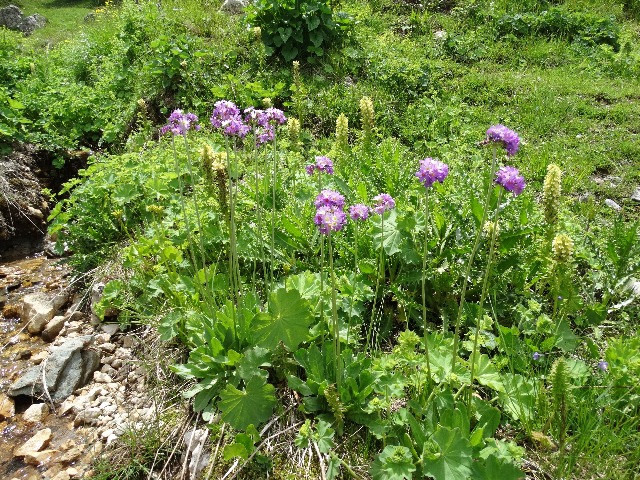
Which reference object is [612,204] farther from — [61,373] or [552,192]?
[61,373]

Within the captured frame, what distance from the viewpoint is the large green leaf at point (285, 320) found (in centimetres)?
214

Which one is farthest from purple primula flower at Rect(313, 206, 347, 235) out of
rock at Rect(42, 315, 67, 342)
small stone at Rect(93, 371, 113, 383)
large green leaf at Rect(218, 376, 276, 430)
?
rock at Rect(42, 315, 67, 342)

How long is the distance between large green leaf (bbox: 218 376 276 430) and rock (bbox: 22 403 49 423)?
60.9 inches

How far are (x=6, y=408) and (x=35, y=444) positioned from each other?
0.48 metres

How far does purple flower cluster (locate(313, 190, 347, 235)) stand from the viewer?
1.87 m

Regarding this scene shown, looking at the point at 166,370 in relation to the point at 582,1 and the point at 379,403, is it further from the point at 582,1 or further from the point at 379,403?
the point at 582,1

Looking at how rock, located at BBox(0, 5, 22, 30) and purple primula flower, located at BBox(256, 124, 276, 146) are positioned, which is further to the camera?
rock, located at BBox(0, 5, 22, 30)

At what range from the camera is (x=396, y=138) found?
512 cm

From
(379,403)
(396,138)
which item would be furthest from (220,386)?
(396,138)

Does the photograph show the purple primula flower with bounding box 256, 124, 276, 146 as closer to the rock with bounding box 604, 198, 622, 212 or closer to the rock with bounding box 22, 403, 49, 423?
the rock with bounding box 22, 403, 49, 423

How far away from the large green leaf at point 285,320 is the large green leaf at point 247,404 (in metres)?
0.18

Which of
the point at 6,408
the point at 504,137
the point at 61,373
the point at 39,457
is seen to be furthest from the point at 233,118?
the point at 6,408

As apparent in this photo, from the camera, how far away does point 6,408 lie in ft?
10.2

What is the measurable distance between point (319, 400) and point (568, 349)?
1.22 metres
